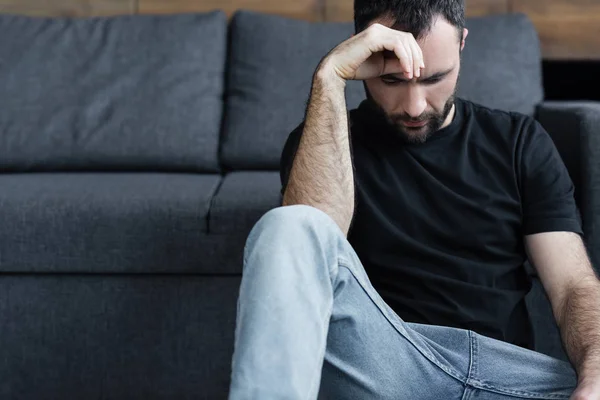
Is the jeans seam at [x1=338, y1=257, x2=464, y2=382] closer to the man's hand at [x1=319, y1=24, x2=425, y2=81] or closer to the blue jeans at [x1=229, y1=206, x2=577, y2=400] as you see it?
the blue jeans at [x1=229, y1=206, x2=577, y2=400]

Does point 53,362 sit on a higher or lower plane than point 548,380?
lower

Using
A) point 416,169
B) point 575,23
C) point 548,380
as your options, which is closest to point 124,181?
point 416,169

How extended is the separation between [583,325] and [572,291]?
72 millimetres

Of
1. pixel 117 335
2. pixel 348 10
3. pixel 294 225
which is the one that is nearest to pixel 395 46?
pixel 294 225

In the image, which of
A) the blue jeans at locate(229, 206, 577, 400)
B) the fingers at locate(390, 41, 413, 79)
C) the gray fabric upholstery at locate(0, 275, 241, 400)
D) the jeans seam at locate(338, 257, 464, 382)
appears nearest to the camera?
the blue jeans at locate(229, 206, 577, 400)

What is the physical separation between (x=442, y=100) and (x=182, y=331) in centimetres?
78

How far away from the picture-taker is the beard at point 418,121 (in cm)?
131

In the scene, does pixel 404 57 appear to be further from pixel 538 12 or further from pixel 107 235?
pixel 538 12

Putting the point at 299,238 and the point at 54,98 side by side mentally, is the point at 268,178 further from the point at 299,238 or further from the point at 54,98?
the point at 299,238

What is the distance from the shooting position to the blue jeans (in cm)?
91

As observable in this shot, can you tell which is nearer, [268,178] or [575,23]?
[268,178]

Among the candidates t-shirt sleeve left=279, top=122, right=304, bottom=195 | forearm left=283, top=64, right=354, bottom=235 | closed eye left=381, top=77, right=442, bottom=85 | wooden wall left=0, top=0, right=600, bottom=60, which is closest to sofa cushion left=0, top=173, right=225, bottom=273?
t-shirt sleeve left=279, top=122, right=304, bottom=195

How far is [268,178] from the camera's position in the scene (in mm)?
1949

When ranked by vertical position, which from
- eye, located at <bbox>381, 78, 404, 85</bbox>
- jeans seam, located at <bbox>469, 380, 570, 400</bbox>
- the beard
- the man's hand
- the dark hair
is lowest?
jeans seam, located at <bbox>469, 380, 570, 400</bbox>
